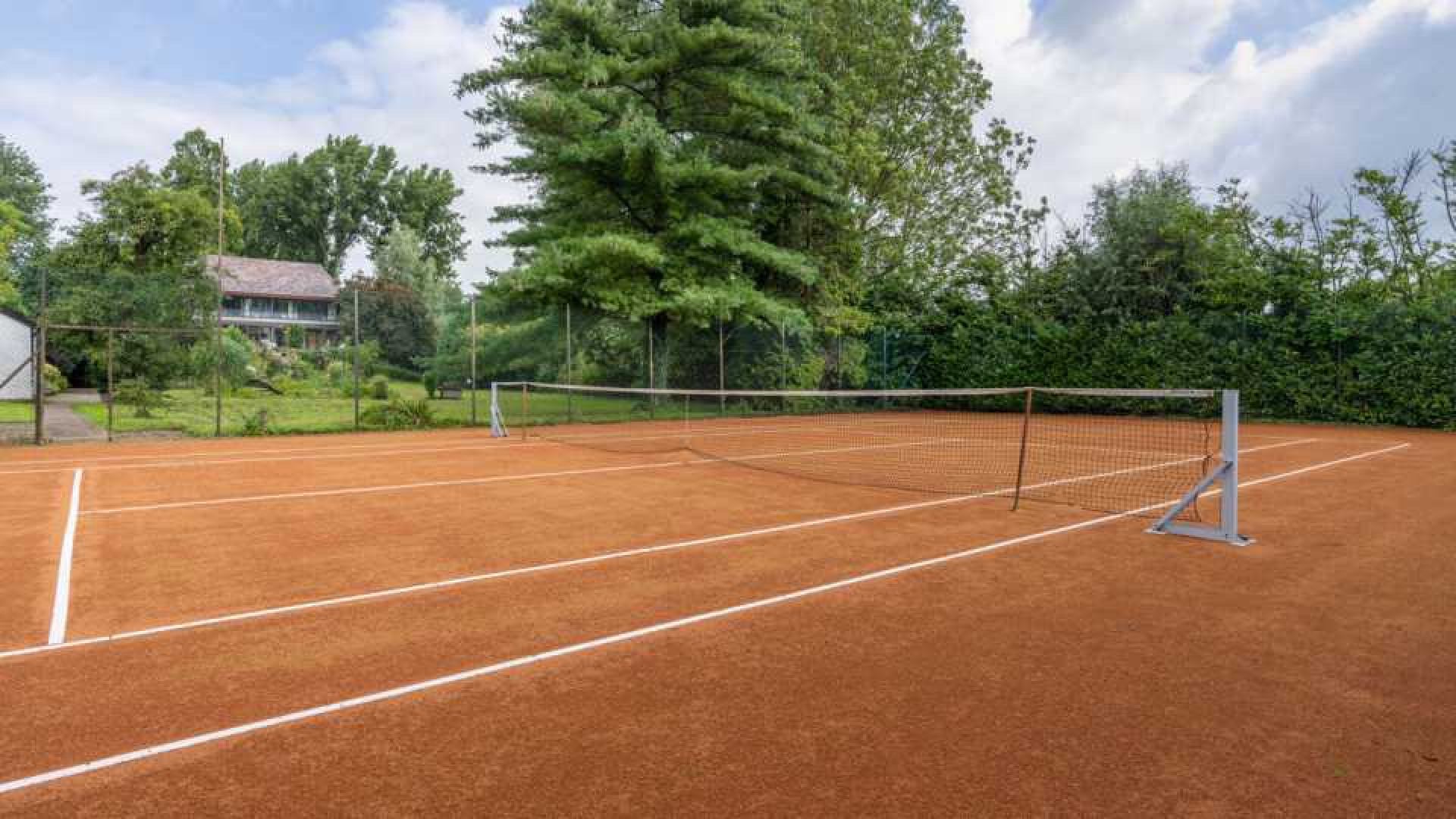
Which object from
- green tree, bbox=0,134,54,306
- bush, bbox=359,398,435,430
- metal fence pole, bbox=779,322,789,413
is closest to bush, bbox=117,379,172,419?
bush, bbox=359,398,435,430

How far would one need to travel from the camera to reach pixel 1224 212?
2447 cm

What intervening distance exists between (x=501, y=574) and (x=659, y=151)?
16.7m

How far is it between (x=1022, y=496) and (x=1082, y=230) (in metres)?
20.0

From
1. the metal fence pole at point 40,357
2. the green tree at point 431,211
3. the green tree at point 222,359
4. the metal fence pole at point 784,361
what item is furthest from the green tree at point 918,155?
the green tree at point 431,211

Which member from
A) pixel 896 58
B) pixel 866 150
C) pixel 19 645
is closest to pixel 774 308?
pixel 866 150

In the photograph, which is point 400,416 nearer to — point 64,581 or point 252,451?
point 252,451

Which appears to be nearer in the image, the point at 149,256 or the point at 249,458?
the point at 249,458

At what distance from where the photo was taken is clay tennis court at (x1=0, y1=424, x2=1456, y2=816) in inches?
115

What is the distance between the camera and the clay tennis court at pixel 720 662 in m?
2.92

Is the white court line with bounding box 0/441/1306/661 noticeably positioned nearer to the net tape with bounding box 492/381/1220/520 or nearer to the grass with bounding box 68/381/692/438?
the net tape with bounding box 492/381/1220/520

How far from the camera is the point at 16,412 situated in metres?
21.5

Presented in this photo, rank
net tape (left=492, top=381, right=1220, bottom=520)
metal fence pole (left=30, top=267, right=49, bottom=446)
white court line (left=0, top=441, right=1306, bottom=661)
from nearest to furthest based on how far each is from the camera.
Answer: white court line (left=0, top=441, right=1306, bottom=661), net tape (left=492, top=381, right=1220, bottom=520), metal fence pole (left=30, top=267, right=49, bottom=446)

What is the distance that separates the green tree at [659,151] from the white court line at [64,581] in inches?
511

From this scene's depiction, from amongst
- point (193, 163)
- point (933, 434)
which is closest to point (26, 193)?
point (193, 163)
